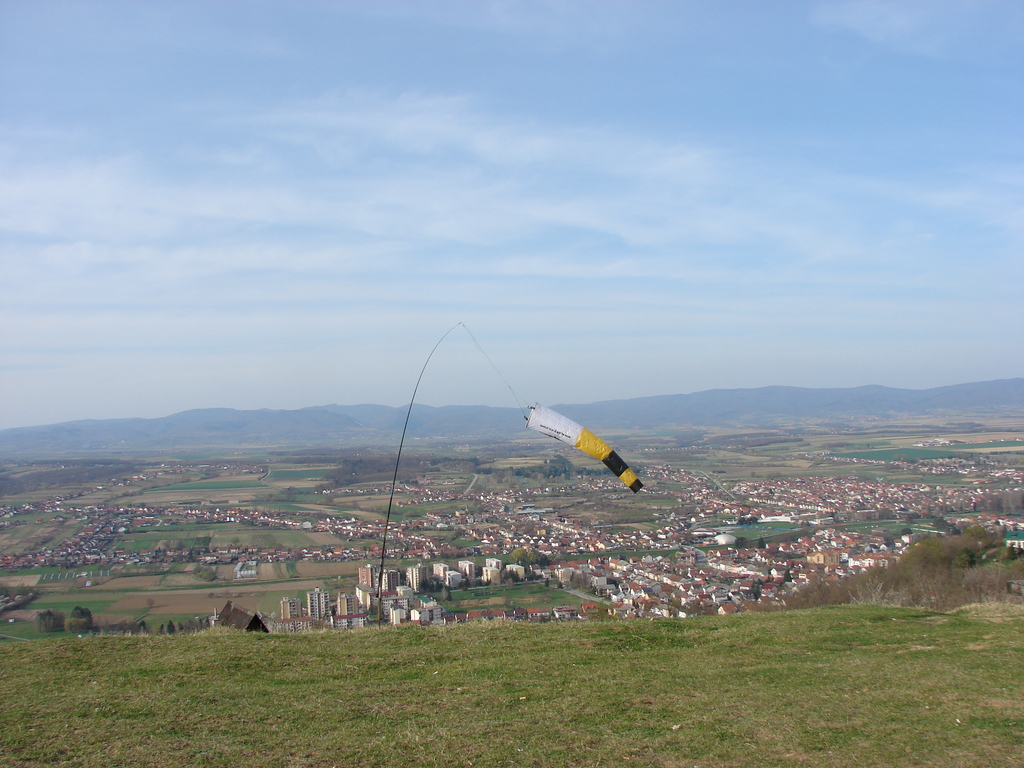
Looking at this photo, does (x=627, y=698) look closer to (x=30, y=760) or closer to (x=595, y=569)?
(x=30, y=760)

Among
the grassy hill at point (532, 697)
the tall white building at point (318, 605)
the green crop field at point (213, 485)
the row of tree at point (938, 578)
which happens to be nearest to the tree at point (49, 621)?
the tall white building at point (318, 605)

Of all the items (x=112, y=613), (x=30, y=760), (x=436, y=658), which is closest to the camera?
(x=30, y=760)

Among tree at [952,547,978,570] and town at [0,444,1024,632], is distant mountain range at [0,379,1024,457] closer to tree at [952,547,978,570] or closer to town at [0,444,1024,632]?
town at [0,444,1024,632]

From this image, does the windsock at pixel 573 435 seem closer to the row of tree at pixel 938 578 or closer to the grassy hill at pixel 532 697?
the grassy hill at pixel 532 697

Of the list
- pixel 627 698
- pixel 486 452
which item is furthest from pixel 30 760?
pixel 486 452

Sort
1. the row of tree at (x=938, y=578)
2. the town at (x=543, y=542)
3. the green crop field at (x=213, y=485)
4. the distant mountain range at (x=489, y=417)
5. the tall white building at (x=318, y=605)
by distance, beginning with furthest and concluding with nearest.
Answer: the distant mountain range at (x=489, y=417) → the green crop field at (x=213, y=485) → the town at (x=543, y=542) → the tall white building at (x=318, y=605) → the row of tree at (x=938, y=578)

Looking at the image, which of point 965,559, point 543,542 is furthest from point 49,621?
point 965,559
